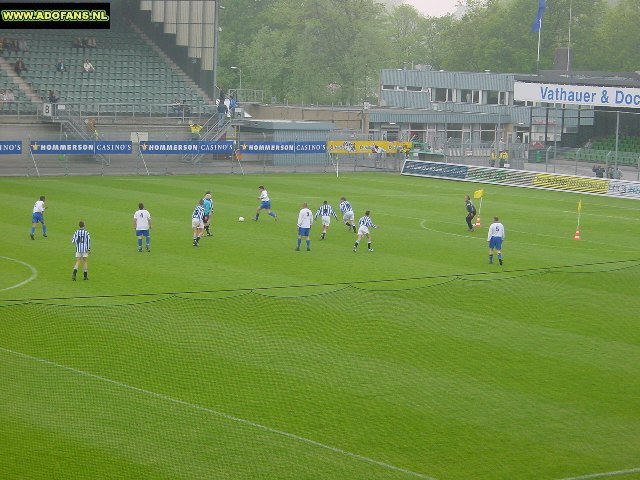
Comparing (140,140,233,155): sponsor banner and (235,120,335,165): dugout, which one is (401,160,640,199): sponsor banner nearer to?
(235,120,335,165): dugout

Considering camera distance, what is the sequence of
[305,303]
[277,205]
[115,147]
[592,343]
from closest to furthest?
[592,343]
[305,303]
[277,205]
[115,147]

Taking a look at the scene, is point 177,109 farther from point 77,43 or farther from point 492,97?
point 492,97

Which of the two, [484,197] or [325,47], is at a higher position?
[325,47]

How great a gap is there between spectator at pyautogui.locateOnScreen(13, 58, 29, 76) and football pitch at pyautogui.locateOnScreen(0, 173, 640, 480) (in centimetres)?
3764

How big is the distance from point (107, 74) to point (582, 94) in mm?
33718

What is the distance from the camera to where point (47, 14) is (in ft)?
64.5

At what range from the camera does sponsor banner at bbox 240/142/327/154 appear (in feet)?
230

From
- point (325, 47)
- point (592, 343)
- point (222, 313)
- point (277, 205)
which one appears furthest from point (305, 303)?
point (325, 47)

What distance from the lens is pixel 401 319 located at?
82.7ft

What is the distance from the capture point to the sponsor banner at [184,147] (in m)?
66.1

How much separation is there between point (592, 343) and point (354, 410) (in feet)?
24.8

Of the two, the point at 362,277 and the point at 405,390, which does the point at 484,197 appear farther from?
the point at 405,390

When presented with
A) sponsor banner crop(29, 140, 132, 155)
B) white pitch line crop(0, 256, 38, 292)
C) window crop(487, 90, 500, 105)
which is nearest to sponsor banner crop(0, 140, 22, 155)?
sponsor banner crop(29, 140, 132, 155)

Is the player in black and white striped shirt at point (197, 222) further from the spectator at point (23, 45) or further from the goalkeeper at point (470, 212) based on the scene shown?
the spectator at point (23, 45)
